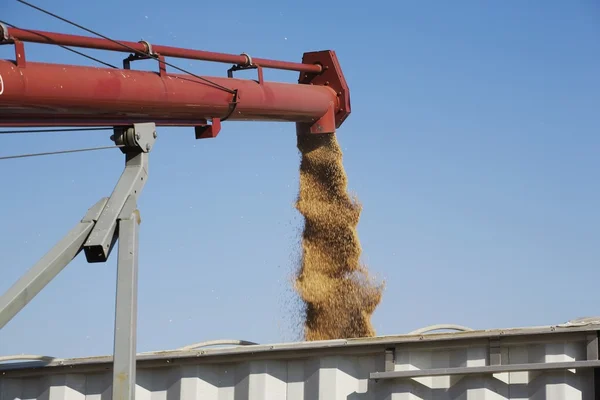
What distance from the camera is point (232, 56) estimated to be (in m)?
9.10

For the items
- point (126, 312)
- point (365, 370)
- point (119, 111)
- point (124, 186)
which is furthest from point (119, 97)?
point (365, 370)

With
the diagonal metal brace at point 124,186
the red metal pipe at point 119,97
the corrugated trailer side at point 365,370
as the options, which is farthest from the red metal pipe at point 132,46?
the corrugated trailer side at point 365,370

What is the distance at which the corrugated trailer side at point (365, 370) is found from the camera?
22.3 feet

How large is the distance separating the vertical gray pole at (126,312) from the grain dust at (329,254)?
407 centimetres

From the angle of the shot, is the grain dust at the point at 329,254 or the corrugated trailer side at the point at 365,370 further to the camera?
the grain dust at the point at 329,254

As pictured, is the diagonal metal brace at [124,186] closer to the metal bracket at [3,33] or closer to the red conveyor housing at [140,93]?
the red conveyor housing at [140,93]

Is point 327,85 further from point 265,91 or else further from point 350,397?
point 350,397

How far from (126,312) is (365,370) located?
1758 millimetres

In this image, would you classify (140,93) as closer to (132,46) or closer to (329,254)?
(132,46)

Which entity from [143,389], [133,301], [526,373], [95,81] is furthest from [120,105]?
[526,373]

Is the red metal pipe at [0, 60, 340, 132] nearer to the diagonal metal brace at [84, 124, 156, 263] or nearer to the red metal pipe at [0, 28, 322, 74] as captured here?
the red metal pipe at [0, 28, 322, 74]

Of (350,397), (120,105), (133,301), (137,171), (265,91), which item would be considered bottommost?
(350,397)

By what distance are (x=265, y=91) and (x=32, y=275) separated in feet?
11.6

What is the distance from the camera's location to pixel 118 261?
22.5ft
